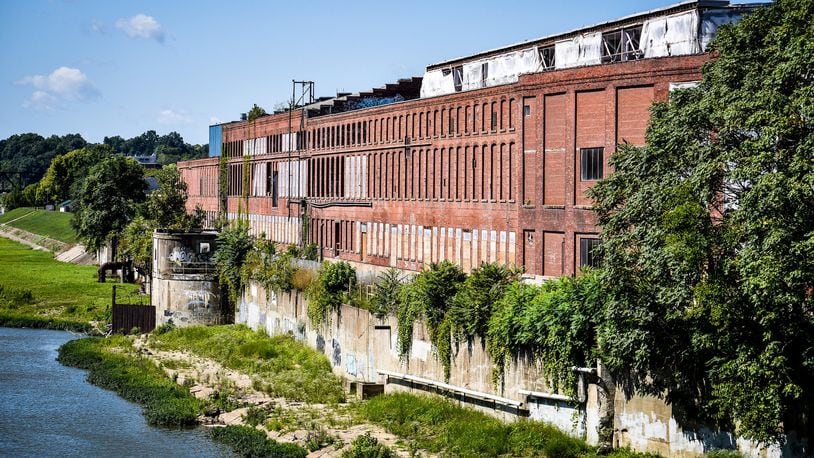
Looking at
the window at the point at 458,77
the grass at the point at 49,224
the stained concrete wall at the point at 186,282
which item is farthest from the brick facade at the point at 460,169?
the grass at the point at 49,224

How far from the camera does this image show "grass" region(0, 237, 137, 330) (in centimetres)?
7725

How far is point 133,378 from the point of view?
53.4m

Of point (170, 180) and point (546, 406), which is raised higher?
point (170, 180)

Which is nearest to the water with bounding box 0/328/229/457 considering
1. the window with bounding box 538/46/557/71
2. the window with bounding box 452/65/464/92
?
the window with bounding box 538/46/557/71

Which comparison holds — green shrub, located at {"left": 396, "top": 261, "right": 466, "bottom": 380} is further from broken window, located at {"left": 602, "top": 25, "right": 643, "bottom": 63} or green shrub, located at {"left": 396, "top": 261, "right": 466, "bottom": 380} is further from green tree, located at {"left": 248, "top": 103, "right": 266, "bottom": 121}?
green tree, located at {"left": 248, "top": 103, "right": 266, "bottom": 121}

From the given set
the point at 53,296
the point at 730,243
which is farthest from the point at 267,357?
the point at 53,296

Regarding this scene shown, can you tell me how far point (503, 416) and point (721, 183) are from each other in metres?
11.4

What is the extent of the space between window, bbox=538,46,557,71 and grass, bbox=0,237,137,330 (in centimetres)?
3408

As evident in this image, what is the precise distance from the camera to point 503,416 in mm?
35938

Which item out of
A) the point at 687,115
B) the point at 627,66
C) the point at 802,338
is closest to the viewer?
the point at 802,338

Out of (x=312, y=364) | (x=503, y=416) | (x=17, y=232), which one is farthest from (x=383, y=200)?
(x=17, y=232)

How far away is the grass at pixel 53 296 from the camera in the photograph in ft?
253

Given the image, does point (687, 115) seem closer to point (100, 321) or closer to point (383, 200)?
point (383, 200)

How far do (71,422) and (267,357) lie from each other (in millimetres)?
11267
